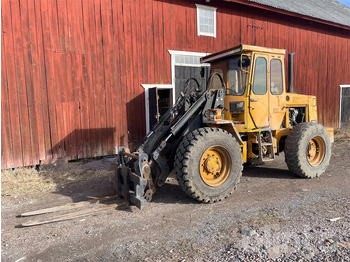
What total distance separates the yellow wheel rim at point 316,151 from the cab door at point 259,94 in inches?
53.3

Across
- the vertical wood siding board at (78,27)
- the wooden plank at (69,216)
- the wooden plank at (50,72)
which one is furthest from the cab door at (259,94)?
the wooden plank at (50,72)

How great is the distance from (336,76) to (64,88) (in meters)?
14.3

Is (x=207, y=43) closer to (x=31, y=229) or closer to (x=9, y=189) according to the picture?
(x=9, y=189)

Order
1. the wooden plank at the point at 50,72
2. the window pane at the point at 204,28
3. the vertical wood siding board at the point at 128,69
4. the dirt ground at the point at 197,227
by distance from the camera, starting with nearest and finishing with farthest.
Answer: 1. the dirt ground at the point at 197,227
2. the wooden plank at the point at 50,72
3. the vertical wood siding board at the point at 128,69
4. the window pane at the point at 204,28

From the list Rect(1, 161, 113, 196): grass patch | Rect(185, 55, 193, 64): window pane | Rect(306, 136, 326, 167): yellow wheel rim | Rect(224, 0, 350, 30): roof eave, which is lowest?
Rect(1, 161, 113, 196): grass patch

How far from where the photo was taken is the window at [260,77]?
18.5 feet

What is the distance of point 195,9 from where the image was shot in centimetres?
1030

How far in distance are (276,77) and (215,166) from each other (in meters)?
2.63

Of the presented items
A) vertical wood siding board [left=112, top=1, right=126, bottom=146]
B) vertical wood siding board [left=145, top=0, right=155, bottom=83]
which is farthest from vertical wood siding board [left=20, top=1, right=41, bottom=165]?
vertical wood siding board [left=145, top=0, right=155, bottom=83]

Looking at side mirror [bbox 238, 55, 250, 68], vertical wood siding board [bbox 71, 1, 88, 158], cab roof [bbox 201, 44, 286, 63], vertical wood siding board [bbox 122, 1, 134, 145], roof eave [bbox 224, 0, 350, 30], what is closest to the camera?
cab roof [bbox 201, 44, 286, 63]

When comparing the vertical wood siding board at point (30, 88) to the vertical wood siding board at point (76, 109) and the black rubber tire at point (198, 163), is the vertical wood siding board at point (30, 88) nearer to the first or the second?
the vertical wood siding board at point (76, 109)

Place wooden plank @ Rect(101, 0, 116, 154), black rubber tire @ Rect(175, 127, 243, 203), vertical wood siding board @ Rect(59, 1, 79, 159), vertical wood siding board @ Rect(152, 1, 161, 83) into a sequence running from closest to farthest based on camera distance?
black rubber tire @ Rect(175, 127, 243, 203)
vertical wood siding board @ Rect(59, 1, 79, 159)
wooden plank @ Rect(101, 0, 116, 154)
vertical wood siding board @ Rect(152, 1, 161, 83)

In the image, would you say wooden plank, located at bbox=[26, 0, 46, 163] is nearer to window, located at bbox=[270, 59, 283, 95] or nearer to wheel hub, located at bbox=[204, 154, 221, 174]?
wheel hub, located at bbox=[204, 154, 221, 174]

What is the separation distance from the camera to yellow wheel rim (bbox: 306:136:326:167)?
628cm
